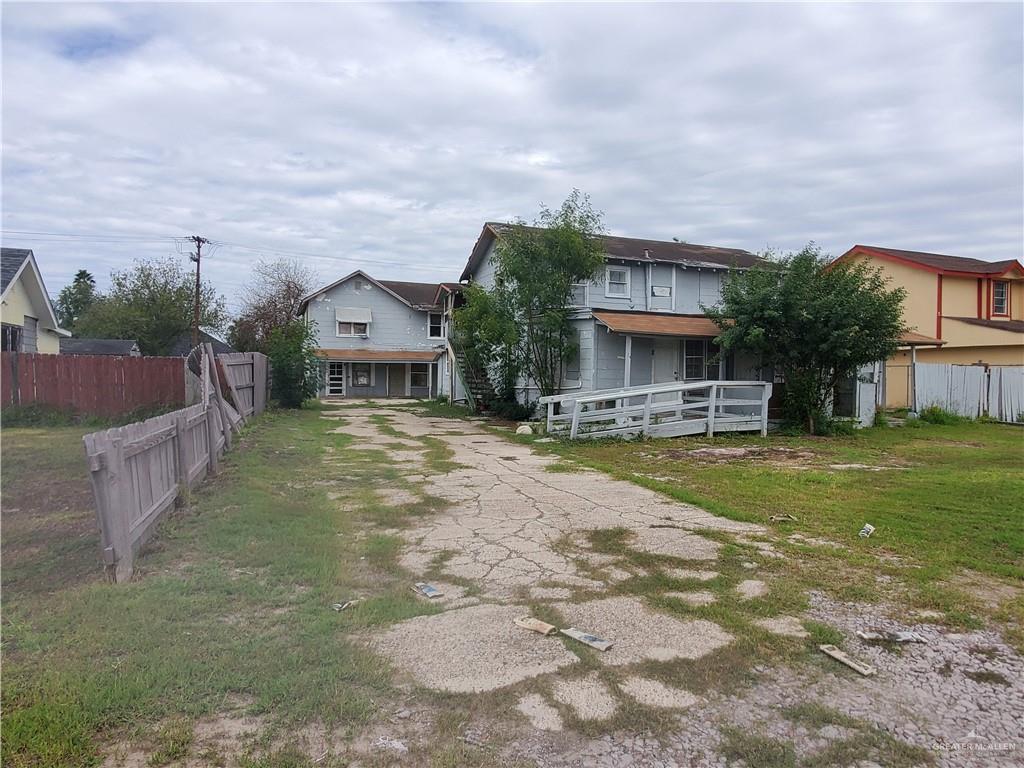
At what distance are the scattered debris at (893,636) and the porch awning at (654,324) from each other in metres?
13.0

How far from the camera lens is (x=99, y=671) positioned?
11.4 feet

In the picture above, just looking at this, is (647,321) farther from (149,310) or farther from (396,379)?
(149,310)

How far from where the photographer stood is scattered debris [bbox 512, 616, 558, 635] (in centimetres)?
417

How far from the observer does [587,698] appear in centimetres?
336

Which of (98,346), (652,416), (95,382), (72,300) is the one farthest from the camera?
(72,300)

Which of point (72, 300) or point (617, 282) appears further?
point (72, 300)

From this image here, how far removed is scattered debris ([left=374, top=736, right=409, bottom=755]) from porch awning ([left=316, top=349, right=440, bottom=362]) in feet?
99.6

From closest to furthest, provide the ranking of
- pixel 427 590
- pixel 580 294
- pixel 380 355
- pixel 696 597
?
1. pixel 696 597
2. pixel 427 590
3. pixel 580 294
4. pixel 380 355

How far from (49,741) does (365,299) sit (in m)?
34.2

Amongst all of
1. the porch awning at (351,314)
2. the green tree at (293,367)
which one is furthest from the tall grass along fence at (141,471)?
the porch awning at (351,314)

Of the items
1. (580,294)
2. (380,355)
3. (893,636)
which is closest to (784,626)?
(893,636)

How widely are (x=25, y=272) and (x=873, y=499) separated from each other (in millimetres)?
23263

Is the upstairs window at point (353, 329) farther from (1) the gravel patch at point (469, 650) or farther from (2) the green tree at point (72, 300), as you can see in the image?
(2) the green tree at point (72, 300)

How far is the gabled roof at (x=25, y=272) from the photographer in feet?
61.2
